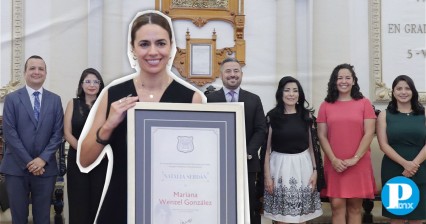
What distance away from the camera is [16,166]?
347 centimetres

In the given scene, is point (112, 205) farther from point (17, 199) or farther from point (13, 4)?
point (13, 4)

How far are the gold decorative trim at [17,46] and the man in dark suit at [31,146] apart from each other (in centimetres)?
162

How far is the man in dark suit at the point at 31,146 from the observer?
3.46 metres

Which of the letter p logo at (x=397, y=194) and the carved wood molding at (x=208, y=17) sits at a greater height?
the carved wood molding at (x=208, y=17)

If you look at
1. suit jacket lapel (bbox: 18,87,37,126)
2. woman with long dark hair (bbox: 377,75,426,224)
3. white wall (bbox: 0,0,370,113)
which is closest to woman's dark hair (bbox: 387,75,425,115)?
woman with long dark hair (bbox: 377,75,426,224)

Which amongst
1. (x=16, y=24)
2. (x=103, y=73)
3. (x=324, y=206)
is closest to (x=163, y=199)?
(x=324, y=206)

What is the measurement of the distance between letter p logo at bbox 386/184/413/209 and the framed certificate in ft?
8.17

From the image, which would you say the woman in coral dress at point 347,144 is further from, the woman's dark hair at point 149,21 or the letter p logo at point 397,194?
the woman's dark hair at point 149,21

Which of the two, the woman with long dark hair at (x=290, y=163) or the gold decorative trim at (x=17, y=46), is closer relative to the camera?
the woman with long dark hair at (x=290, y=163)

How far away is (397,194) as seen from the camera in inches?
146

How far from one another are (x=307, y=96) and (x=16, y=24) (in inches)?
113

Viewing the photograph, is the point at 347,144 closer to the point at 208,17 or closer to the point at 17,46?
the point at 208,17

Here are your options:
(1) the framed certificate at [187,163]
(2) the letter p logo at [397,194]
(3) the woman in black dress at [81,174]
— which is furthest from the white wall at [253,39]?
(1) the framed certificate at [187,163]

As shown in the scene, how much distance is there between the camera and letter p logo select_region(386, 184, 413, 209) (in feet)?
12.1
